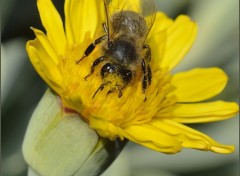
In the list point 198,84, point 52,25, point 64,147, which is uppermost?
point 52,25

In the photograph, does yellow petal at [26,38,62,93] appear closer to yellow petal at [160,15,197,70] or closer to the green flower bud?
the green flower bud

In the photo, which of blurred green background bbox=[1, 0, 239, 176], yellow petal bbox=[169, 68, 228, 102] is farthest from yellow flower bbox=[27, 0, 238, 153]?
blurred green background bbox=[1, 0, 239, 176]

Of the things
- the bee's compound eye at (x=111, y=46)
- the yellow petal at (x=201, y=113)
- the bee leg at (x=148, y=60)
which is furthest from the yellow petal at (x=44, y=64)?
the yellow petal at (x=201, y=113)

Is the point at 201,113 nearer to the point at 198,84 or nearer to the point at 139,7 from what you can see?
the point at 198,84

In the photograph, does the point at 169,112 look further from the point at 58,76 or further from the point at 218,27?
the point at 218,27

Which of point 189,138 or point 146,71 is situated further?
point 146,71

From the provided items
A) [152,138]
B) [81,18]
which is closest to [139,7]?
[81,18]

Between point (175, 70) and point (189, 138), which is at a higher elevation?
point (189, 138)

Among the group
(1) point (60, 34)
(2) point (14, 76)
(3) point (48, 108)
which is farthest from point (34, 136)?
(2) point (14, 76)
